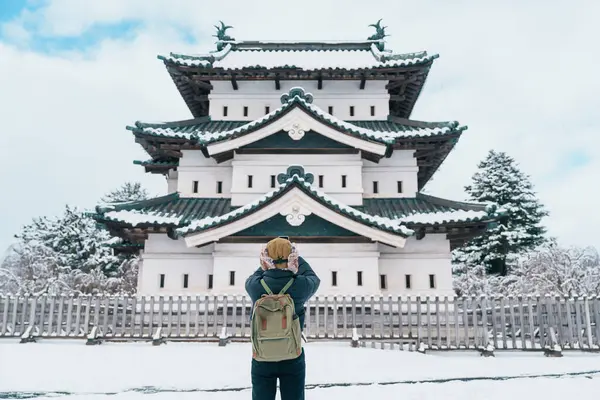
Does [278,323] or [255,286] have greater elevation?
[255,286]

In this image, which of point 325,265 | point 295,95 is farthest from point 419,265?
point 295,95

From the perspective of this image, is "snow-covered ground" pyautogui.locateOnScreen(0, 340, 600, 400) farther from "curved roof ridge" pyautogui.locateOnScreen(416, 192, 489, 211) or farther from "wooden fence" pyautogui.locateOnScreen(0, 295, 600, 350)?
"curved roof ridge" pyautogui.locateOnScreen(416, 192, 489, 211)

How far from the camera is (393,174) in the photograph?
59.9 feet

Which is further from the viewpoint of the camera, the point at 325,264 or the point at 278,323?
the point at 325,264

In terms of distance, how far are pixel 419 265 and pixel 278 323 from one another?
42.4 ft

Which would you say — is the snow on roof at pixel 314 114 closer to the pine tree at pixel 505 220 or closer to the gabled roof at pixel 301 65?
the gabled roof at pixel 301 65

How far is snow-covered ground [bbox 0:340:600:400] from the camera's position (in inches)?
277

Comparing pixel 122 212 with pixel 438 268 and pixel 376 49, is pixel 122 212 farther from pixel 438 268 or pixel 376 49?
pixel 376 49

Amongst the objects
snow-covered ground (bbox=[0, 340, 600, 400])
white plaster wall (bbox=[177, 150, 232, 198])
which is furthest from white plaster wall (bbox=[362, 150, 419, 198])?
snow-covered ground (bbox=[0, 340, 600, 400])

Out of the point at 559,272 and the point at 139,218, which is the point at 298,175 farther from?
the point at 559,272

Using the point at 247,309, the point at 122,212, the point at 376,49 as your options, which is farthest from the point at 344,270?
the point at 376,49

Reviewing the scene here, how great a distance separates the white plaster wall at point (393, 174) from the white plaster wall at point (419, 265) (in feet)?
7.62

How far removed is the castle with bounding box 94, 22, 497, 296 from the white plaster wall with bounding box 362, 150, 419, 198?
1.6 inches

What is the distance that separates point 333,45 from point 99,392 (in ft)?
63.4
